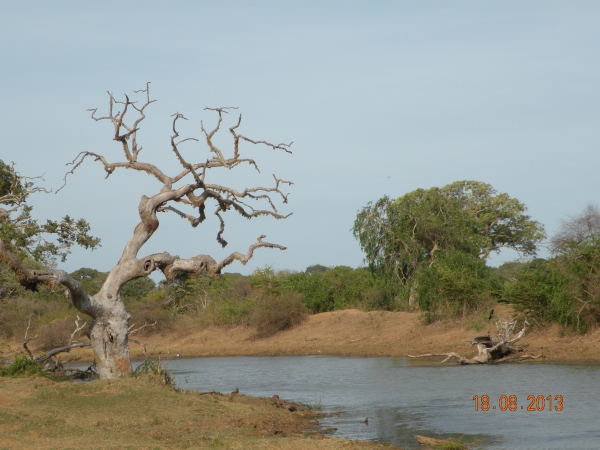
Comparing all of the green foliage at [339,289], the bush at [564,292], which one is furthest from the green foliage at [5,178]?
the green foliage at [339,289]

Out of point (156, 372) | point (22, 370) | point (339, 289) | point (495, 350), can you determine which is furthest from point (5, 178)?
point (339, 289)

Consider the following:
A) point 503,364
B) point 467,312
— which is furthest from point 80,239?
point 467,312

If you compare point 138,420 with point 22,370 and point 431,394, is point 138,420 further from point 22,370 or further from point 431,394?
point 431,394

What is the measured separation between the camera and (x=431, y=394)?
55.6 ft

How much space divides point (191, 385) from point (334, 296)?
1957 centimetres

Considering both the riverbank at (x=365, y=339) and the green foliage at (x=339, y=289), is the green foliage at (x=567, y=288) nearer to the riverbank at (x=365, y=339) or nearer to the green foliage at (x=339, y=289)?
the riverbank at (x=365, y=339)

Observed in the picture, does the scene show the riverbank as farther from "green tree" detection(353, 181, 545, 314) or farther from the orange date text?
the orange date text

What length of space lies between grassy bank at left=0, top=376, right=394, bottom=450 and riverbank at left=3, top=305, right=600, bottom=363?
33.7ft

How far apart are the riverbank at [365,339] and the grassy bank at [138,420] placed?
10.3 m

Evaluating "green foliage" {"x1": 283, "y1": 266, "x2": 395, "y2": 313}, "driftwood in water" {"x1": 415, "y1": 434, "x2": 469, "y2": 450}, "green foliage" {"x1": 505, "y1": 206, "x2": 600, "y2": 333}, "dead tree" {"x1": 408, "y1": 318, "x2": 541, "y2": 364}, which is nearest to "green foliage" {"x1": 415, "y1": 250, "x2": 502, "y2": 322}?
"green foliage" {"x1": 505, "y1": 206, "x2": 600, "y2": 333}

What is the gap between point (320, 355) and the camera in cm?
3080

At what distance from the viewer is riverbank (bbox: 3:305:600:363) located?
2390cm

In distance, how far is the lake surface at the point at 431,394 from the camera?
39.5ft

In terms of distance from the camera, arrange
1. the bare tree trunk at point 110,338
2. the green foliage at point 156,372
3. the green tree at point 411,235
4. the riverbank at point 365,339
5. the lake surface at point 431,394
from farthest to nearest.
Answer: the green tree at point 411,235 < the riverbank at point 365,339 < the green foliage at point 156,372 < the bare tree trunk at point 110,338 < the lake surface at point 431,394
